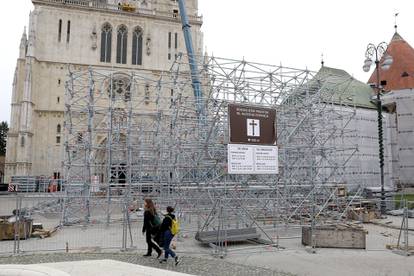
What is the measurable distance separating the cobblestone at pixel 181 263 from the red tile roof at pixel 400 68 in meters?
37.1

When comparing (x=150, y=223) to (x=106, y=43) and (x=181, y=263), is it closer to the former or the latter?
(x=181, y=263)

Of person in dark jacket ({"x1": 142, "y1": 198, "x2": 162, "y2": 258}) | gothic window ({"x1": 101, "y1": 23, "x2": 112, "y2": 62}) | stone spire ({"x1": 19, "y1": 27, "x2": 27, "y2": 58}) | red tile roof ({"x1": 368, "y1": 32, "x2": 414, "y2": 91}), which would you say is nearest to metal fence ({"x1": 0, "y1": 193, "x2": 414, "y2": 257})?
person in dark jacket ({"x1": 142, "y1": 198, "x2": 162, "y2": 258})

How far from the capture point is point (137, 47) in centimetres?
4384

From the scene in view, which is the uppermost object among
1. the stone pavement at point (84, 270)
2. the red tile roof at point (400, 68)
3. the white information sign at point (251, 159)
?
the red tile roof at point (400, 68)

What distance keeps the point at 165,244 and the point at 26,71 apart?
35.7 m

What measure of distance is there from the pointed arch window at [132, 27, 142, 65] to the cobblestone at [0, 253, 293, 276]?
35.7 m

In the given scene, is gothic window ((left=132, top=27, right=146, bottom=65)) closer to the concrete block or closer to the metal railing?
the metal railing

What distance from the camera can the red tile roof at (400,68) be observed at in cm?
4081

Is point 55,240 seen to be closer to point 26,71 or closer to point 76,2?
point 26,71

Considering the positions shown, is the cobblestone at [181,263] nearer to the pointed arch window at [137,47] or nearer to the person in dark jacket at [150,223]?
the person in dark jacket at [150,223]

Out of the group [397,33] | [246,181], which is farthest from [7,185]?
[397,33]

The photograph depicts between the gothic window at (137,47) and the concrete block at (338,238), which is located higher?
the gothic window at (137,47)

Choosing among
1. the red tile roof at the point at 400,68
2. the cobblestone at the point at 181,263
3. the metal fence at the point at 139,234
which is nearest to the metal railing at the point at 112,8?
the red tile roof at the point at 400,68

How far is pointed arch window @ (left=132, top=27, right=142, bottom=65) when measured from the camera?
143 ft
